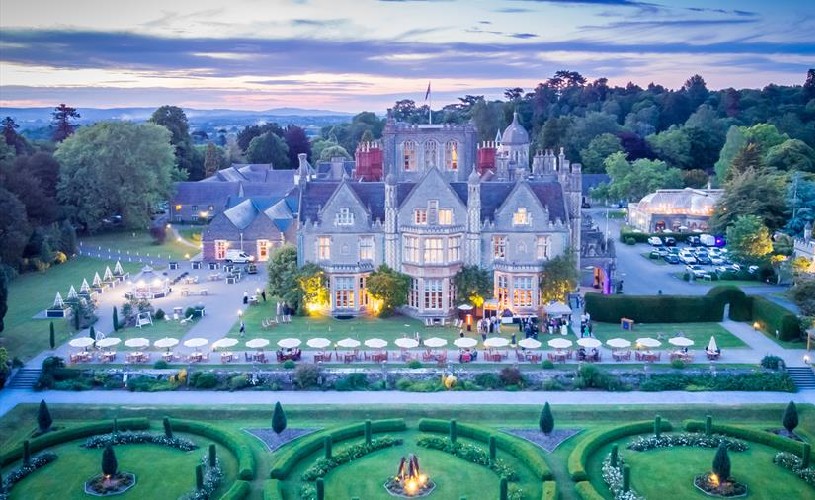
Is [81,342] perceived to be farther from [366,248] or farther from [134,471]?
[366,248]

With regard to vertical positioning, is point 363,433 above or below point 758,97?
below

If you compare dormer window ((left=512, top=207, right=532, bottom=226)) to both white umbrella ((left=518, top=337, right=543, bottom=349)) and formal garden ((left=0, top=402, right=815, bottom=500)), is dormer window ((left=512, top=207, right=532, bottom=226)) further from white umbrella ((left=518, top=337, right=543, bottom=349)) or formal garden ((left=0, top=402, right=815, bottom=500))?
formal garden ((left=0, top=402, right=815, bottom=500))

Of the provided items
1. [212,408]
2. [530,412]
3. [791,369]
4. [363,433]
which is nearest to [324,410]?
[363,433]

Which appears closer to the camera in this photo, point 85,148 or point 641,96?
point 85,148

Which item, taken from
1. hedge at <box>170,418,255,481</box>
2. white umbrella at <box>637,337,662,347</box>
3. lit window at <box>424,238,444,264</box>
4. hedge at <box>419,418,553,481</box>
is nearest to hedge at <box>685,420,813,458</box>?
hedge at <box>419,418,553,481</box>

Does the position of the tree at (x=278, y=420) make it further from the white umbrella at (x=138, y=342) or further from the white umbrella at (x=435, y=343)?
the white umbrella at (x=138, y=342)

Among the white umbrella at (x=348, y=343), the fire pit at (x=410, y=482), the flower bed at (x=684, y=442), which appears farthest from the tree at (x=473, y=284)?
the fire pit at (x=410, y=482)

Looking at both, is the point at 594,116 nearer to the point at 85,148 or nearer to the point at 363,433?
the point at 85,148

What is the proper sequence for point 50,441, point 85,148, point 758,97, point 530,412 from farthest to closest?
point 758,97 < point 85,148 < point 530,412 < point 50,441
